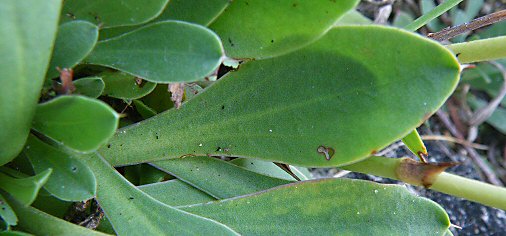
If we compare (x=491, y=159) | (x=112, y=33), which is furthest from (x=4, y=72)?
(x=491, y=159)

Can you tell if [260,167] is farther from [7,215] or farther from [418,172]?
[7,215]

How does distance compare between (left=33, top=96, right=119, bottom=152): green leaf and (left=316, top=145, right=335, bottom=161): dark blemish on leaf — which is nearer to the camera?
(left=33, top=96, right=119, bottom=152): green leaf

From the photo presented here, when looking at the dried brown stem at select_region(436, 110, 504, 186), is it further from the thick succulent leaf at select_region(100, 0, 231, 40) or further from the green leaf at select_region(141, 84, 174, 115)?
the thick succulent leaf at select_region(100, 0, 231, 40)

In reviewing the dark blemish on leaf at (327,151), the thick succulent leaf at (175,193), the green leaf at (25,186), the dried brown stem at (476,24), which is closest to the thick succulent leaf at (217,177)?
the thick succulent leaf at (175,193)

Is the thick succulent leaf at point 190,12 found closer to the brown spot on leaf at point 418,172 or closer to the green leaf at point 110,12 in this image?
the green leaf at point 110,12

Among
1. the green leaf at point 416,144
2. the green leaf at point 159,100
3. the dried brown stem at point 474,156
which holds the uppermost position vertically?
the green leaf at point 416,144

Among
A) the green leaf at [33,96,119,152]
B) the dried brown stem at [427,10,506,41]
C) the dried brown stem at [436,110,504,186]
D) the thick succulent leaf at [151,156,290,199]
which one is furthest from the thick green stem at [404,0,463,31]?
the dried brown stem at [436,110,504,186]
